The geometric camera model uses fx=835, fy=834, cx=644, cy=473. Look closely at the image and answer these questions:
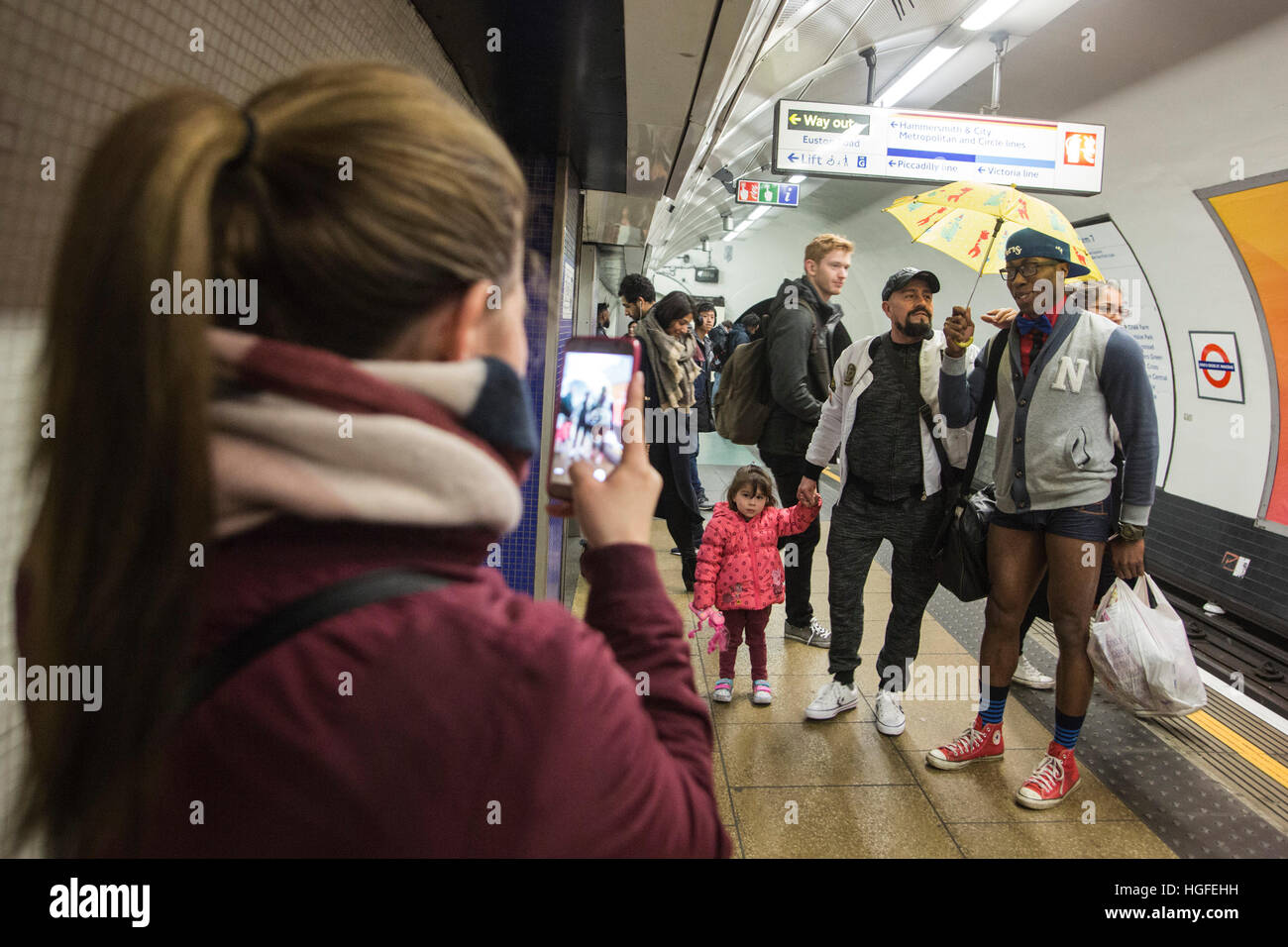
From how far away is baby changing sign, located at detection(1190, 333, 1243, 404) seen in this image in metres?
6.75

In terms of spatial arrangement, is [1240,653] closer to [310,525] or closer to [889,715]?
[889,715]

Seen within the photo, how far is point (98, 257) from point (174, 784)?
0.40 metres

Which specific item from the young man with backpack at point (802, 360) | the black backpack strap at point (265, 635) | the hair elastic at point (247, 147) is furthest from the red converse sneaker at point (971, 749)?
the hair elastic at point (247, 147)

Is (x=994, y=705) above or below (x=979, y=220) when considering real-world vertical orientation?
below

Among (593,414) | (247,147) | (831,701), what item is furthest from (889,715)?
(247,147)

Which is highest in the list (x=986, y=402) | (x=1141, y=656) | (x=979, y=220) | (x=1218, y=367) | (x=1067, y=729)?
(x=979, y=220)

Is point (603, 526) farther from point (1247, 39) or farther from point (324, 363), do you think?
point (1247, 39)

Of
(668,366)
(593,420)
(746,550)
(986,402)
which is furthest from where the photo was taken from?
(668,366)

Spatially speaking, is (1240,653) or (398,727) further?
(1240,653)

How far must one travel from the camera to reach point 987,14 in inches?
239

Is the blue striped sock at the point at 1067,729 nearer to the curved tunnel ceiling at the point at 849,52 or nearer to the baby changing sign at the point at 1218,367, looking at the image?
the curved tunnel ceiling at the point at 849,52

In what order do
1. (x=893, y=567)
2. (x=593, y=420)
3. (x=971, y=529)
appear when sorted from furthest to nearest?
(x=893, y=567) → (x=971, y=529) → (x=593, y=420)

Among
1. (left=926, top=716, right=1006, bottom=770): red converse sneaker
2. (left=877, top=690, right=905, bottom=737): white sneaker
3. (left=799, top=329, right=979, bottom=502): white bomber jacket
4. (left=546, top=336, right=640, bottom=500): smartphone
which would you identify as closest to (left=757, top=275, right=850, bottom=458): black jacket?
(left=799, top=329, right=979, bottom=502): white bomber jacket

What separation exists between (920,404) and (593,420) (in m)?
2.93
